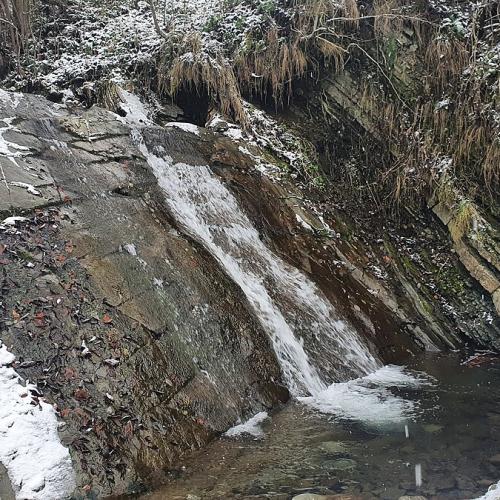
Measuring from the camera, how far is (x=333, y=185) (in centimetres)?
805

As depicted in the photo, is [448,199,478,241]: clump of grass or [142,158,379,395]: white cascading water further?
[448,199,478,241]: clump of grass

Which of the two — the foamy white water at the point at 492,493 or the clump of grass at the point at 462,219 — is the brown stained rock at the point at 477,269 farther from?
the foamy white water at the point at 492,493

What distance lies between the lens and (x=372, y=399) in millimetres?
4961

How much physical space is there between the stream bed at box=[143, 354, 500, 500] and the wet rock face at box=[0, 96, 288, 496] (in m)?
0.30

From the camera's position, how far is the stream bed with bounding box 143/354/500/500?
3.39 m

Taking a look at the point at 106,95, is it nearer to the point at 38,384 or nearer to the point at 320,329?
the point at 320,329

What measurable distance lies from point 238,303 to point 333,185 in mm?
3500

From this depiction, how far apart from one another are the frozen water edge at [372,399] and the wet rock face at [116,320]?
530 mm

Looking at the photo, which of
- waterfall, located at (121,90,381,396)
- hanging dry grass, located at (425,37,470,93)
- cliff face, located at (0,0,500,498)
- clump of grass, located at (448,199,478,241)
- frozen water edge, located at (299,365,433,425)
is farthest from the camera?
hanging dry grass, located at (425,37,470,93)

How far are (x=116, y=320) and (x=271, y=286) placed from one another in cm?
228

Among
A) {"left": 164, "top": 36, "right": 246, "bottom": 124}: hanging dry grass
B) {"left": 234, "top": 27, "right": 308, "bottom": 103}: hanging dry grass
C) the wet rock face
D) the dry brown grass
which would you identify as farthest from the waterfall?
the dry brown grass

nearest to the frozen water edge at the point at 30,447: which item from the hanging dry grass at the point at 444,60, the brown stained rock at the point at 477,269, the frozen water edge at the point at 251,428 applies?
the frozen water edge at the point at 251,428

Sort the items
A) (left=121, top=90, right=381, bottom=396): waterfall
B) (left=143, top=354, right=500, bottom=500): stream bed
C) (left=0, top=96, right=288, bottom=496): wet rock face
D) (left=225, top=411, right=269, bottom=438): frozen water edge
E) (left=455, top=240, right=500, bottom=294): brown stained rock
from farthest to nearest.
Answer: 1. (left=455, top=240, right=500, bottom=294): brown stained rock
2. (left=121, top=90, right=381, bottom=396): waterfall
3. (left=225, top=411, right=269, bottom=438): frozen water edge
4. (left=0, top=96, right=288, bottom=496): wet rock face
5. (left=143, top=354, right=500, bottom=500): stream bed

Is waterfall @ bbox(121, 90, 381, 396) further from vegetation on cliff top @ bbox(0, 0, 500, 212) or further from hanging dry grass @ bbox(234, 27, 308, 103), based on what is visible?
hanging dry grass @ bbox(234, 27, 308, 103)
